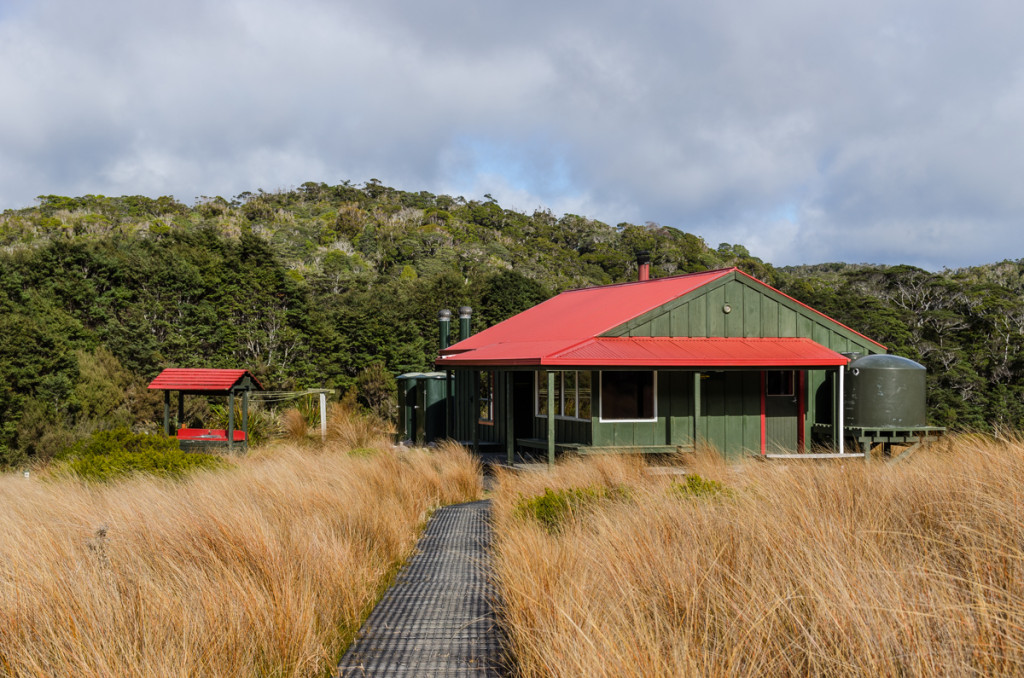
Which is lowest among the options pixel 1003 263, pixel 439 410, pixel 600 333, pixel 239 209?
pixel 439 410

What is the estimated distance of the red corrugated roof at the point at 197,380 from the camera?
18.4 meters

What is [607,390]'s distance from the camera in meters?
15.0

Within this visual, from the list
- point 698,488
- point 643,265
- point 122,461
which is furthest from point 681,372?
point 122,461

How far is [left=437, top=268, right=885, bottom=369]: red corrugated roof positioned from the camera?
45.8 feet

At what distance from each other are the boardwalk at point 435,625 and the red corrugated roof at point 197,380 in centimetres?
1188

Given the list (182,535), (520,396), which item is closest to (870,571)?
(182,535)

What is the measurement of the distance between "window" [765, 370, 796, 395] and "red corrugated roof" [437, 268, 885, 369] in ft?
2.30

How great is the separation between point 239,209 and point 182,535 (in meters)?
60.0

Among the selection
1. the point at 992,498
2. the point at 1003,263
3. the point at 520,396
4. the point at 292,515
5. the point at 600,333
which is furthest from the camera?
the point at 1003,263

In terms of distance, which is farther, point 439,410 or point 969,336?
point 969,336

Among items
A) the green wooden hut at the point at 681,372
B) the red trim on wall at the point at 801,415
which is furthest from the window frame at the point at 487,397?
the red trim on wall at the point at 801,415

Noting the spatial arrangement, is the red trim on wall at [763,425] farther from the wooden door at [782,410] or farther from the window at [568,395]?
the window at [568,395]

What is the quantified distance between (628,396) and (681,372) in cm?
115

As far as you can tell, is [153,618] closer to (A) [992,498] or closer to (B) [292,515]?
(B) [292,515]
